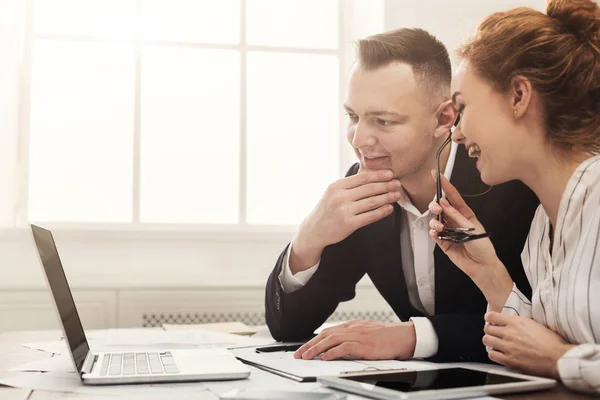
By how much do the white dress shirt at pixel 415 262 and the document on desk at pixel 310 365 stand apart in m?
0.42

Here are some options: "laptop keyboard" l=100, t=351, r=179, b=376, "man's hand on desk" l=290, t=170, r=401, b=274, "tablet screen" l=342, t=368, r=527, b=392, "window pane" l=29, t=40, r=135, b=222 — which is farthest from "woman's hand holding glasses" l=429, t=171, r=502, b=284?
"window pane" l=29, t=40, r=135, b=222

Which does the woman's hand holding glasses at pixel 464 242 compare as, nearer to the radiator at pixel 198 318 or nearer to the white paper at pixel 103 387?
the white paper at pixel 103 387

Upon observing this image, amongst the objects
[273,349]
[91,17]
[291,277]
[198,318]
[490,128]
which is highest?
[91,17]

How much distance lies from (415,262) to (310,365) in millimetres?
615

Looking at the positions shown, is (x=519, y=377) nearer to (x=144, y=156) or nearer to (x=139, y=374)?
(x=139, y=374)

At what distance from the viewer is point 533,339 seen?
113cm

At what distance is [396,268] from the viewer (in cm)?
179

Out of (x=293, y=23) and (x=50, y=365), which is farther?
(x=293, y=23)

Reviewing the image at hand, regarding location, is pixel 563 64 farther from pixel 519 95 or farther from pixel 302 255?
pixel 302 255

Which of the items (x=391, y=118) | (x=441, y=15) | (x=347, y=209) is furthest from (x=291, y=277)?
(x=441, y=15)

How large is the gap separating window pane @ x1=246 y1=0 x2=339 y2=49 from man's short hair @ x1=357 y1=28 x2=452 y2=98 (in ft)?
4.93

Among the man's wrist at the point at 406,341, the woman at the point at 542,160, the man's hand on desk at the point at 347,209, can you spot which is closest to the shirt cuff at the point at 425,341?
the man's wrist at the point at 406,341

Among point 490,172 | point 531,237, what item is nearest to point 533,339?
point 531,237

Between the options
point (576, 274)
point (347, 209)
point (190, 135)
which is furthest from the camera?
point (190, 135)
